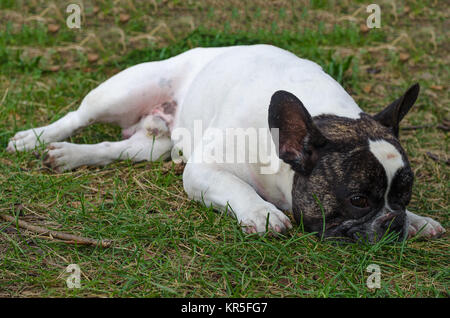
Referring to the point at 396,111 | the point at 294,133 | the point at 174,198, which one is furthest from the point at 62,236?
the point at 396,111

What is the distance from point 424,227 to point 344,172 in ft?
2.43

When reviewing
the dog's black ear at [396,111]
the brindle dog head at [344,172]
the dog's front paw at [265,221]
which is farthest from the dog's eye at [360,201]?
the dog's black ear at [396,111]

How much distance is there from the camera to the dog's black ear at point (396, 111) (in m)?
3.21

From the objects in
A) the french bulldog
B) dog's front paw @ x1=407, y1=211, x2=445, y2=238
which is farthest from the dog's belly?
dog's front paw @ x1=407, y1=211, x2=445, y2=238

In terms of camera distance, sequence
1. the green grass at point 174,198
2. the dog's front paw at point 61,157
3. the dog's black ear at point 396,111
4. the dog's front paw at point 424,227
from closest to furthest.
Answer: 1. the green grass at point 174,198
2. the dog's black ear at point 396,111
3. the dog's front paw at point 424,227
4. the dog's front paw at point 61,157

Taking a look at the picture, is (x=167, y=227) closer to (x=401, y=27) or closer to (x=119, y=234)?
(x=119, y=234)

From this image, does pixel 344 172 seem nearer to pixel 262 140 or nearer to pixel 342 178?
pixel 342 178

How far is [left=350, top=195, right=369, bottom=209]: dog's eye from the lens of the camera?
2.95 metres

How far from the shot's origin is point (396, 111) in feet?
10.5

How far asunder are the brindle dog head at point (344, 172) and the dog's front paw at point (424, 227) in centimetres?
30

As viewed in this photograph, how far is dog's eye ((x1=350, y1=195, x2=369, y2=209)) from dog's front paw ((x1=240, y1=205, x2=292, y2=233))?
15.8 inches

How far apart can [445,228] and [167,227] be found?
5.71 feet

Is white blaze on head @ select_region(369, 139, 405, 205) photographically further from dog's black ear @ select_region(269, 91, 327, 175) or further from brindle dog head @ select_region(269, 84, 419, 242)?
dog's black ear @ select_region(269, 91, 327, 175)

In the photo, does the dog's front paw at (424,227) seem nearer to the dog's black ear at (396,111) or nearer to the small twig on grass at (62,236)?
the dog's black ear at (396,111)
